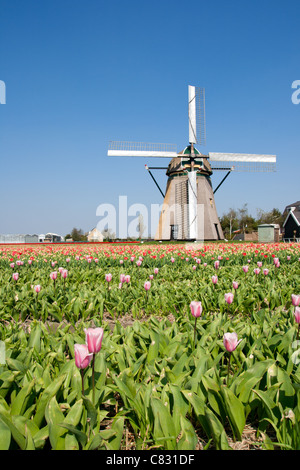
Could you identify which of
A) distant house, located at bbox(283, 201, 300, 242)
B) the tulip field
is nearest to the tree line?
distant house, located at bbox(283, 201, 300, 242)

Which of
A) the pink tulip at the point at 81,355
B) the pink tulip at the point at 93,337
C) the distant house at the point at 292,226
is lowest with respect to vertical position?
the pink tulip at the point at 81,355

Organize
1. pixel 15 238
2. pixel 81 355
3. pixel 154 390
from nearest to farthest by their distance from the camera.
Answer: pixel 81 355 → pixel 154 390 → pixel 15 238

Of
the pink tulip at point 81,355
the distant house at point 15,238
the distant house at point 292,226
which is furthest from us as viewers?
the distant house at point 15,238

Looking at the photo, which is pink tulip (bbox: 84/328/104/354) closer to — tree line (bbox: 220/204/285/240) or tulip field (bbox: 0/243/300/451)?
tulip field (bbox: 0/243/300/451)

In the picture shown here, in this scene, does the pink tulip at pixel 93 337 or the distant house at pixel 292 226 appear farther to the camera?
the distant house at pixel 292 226

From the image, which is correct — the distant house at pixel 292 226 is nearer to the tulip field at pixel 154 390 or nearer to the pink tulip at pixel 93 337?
the tulip field at pixel 154 390

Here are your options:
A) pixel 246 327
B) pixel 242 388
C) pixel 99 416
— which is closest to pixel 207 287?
pixel 246 327

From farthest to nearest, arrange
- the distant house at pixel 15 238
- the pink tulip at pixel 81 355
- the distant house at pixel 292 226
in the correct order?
the distant house at pixel 15 238
the distant house at pixel 292 226
the pink tulip at pixel 81 355

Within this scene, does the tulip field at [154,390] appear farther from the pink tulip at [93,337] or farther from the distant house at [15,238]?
the distant house at [15,238]

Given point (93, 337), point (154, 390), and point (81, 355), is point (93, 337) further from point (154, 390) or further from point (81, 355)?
point (154, 390)

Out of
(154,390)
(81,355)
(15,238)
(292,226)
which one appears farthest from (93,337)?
(15,238)

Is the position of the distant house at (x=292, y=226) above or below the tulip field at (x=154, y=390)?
above

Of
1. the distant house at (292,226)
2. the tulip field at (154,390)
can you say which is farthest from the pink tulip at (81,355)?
the distant house at (292,226)

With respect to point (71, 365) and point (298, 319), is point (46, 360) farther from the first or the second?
point (298, 319)
